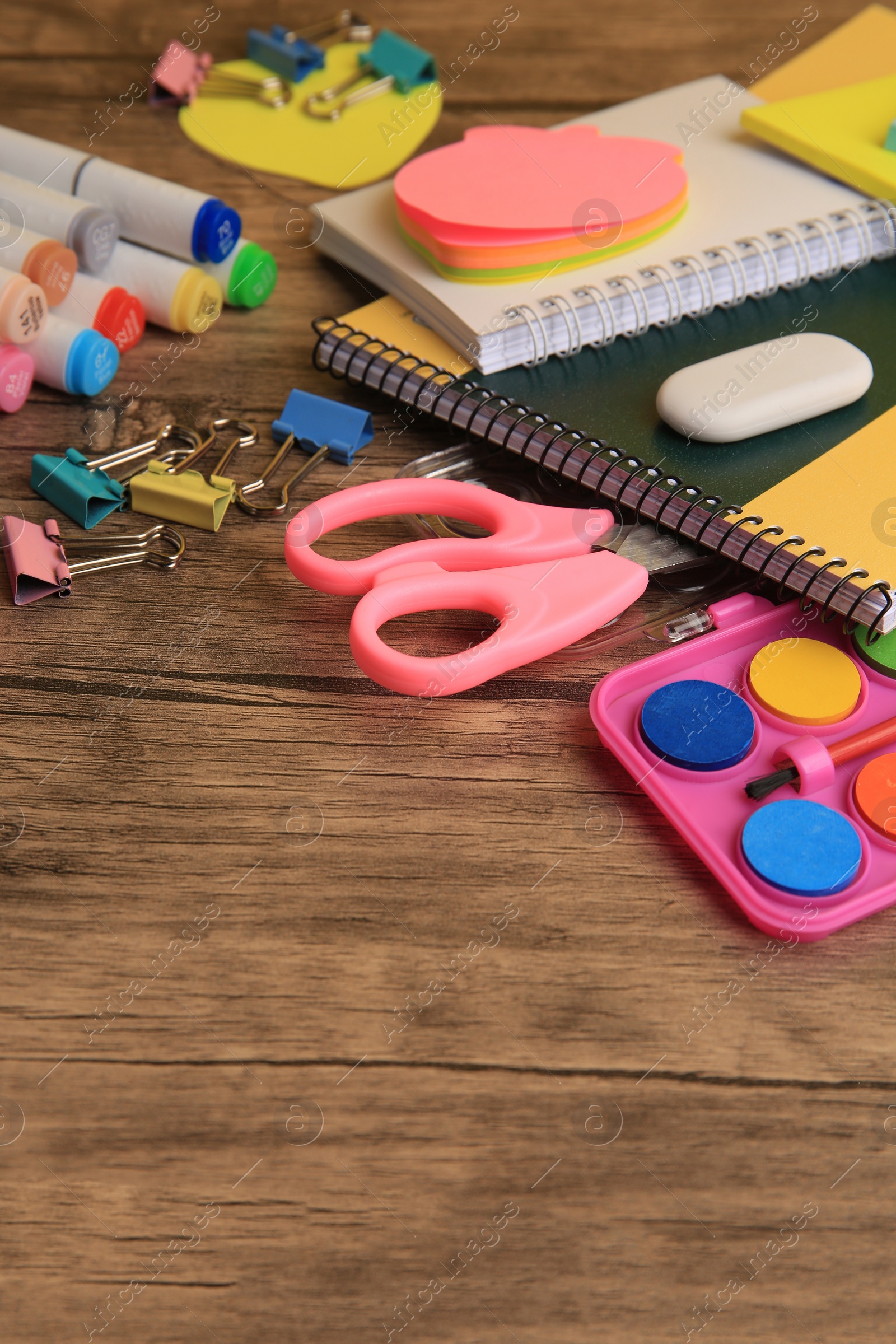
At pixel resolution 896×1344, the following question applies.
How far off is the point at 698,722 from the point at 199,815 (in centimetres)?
40

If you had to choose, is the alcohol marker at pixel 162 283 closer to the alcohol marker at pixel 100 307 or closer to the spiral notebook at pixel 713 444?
the alcohol marker at pixel 100 307

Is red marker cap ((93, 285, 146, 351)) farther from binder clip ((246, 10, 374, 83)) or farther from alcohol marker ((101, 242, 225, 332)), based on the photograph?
binder clip ((246, 10, 374, 83))

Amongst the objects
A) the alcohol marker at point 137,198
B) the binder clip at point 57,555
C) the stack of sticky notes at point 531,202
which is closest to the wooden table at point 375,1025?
the binder clip at point 57,555

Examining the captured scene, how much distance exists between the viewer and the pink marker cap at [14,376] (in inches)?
50.0

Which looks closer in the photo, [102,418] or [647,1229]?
[647,1229]

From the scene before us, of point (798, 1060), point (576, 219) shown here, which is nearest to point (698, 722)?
point (798, 1060)

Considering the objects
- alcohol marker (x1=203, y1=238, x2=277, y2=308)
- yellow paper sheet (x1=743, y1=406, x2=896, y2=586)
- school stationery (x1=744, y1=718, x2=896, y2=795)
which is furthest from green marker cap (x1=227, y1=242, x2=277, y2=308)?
school stationery (x1=744, y1=718, x2=896, y2=795)

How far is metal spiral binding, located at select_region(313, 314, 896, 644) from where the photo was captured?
1043mm

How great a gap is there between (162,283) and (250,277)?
4.3 inches

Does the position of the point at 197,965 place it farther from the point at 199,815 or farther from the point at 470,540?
the point at 470,540

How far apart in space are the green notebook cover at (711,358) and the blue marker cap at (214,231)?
37 cm

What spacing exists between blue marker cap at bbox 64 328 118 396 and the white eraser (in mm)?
592

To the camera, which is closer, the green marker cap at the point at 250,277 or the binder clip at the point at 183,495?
the binder clip at the point at 183,495

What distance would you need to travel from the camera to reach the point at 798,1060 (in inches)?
33.5
